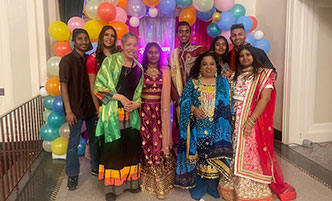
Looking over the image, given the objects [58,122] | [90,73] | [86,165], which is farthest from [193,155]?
[58,122]

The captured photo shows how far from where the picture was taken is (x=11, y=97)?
13.0 feet

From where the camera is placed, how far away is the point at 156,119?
Result: 2477 millimetres

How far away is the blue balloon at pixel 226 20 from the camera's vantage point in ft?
12.0

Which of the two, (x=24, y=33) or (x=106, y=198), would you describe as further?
(x=24, y=33)

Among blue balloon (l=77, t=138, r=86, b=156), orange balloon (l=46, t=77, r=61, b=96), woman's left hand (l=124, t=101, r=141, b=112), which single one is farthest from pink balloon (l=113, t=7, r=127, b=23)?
blue balloon (l=77, t=138, r=86, b=156)

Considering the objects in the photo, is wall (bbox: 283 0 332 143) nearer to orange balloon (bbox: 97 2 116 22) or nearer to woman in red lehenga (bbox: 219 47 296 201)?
woman in red lehenga (bbox: 219 47 296 201)

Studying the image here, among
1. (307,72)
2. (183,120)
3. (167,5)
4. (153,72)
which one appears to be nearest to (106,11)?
(167,5)

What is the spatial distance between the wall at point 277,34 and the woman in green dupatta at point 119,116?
2.49 metres

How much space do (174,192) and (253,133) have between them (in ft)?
2.96

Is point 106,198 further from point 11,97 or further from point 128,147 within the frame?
point 11,97

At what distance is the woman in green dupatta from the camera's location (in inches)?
Result: 90.4

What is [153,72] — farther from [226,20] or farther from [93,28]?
[226,20]

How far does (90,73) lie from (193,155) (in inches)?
47.3

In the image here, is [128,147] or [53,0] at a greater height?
[53,0]
